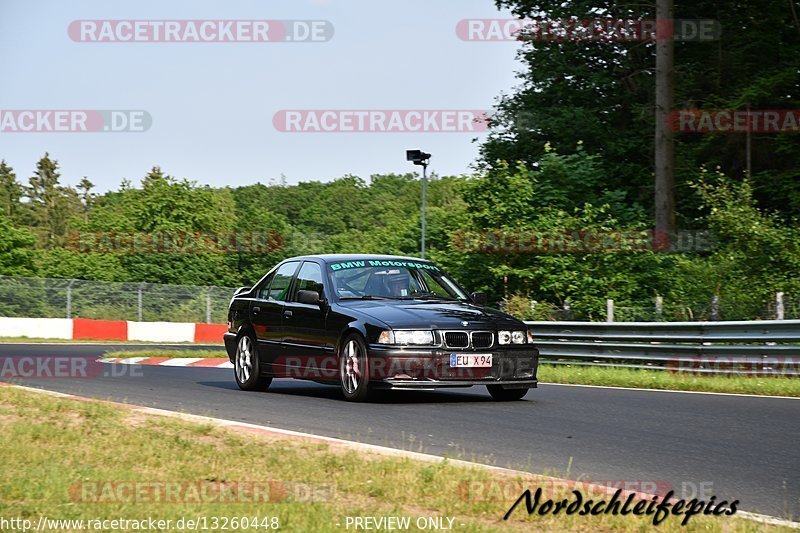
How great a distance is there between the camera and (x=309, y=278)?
13.1 metres

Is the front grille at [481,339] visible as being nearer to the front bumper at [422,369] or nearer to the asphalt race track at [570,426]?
the front bumper at [422,369]

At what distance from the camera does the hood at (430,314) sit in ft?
37.7

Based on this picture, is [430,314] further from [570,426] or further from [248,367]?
[248,367]

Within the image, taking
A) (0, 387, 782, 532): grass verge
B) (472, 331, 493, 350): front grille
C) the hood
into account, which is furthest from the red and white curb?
(0, 387, 782, 532): grass verge

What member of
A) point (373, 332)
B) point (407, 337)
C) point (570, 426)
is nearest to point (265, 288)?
point (373, 332)

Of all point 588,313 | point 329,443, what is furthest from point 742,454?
point 588,313

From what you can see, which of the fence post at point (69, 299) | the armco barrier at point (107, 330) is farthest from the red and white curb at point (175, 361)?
the fence post at point (69, 299)

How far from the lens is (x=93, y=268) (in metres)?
82.1

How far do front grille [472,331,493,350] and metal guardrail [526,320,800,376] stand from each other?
5439mm

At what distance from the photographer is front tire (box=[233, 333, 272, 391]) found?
13633 millimetres

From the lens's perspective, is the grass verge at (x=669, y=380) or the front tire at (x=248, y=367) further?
the grass verge at (x=669, y=380)

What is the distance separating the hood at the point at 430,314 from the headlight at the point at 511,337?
68mm

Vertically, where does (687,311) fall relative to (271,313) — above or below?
below

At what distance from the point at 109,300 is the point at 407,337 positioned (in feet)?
92.4
